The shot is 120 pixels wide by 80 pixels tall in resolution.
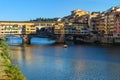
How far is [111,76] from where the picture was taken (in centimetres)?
2834

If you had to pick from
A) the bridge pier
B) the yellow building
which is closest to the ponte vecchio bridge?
the bridge pier

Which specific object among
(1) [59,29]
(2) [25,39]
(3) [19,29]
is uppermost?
(3) [19,29]

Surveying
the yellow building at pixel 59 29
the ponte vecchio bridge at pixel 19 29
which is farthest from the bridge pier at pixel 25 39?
the yellow building at pixel 59 29

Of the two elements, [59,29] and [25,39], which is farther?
[59,29]

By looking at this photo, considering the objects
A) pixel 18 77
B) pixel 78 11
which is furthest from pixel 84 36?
pixel 18 77

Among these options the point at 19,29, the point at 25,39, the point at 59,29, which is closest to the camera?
the point at 25,39

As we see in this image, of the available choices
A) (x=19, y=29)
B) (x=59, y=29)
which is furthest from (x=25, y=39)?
(x=59, y=29)

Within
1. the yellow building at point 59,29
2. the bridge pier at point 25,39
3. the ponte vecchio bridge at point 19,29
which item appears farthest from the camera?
the yellow building at point 59,29

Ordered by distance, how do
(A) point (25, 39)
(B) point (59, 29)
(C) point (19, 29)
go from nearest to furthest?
(A) point (25, 39), (C) point (19, 29), (B) point (59, 29)

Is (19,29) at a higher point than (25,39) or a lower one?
higher

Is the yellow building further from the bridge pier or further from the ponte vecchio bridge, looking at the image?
the bridge pier

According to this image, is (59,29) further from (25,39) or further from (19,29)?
(25,39)

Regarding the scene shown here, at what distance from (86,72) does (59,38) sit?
5922cm

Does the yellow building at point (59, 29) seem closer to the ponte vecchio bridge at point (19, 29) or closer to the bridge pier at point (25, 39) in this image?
the ponte vecchio bridge at point (19, 29)
